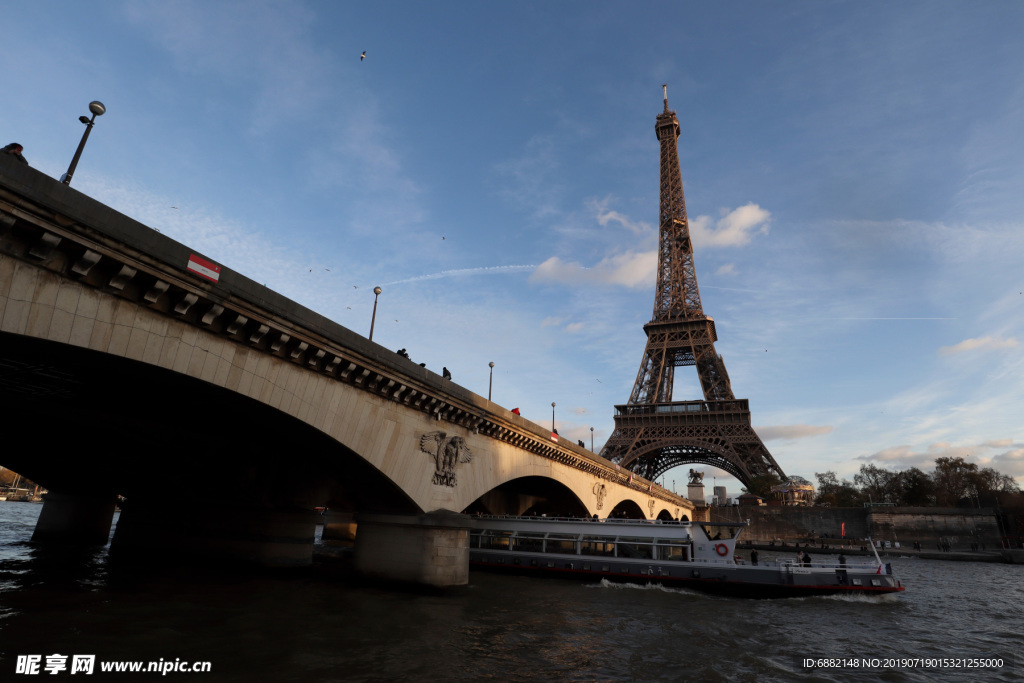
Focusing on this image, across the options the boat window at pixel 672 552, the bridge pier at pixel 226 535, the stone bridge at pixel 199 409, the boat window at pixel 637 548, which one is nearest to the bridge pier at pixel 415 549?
the stone bridge at pixel 199 409

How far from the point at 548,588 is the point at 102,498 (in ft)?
104

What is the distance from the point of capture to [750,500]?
101 metres

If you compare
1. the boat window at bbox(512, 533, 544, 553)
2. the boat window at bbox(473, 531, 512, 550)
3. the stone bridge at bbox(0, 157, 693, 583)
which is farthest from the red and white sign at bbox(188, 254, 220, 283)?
the boat window at bbox(473, 531, 512, 550)

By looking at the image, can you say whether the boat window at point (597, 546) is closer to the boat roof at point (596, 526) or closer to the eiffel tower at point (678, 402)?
the boat roof at point (596, 526)

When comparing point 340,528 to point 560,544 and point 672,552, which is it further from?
point 672,552

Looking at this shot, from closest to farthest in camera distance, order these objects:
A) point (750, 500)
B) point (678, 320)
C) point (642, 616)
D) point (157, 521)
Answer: point (642, 616) < point (157, 521) < point (678, 320) < point (750, 500)

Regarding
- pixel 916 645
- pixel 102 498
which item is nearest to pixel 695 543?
pixel 916 645

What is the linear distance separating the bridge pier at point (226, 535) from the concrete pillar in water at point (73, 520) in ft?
24.1

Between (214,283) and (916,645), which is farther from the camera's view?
(916,645)

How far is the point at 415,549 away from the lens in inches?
845

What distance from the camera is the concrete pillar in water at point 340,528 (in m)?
59.8

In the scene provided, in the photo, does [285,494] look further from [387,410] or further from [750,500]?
[750,500]

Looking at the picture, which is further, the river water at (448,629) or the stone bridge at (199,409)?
the river water at (448,629)

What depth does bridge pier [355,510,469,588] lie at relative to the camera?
21.3 meters
